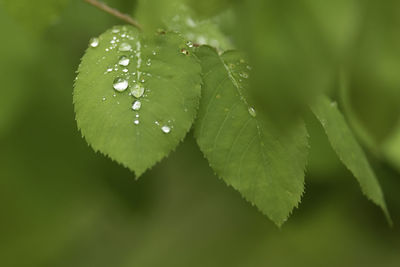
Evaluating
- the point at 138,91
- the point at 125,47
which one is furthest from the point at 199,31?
the point at 138,91

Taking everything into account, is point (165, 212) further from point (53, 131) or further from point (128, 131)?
point (128, 131)

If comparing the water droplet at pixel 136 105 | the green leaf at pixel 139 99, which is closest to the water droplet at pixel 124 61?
the green leaf at pixel 139 99

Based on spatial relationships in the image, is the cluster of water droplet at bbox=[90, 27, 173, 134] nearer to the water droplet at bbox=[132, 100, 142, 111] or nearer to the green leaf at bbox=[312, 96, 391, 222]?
the water droplet at bbox=[132, 100, 142, 111]

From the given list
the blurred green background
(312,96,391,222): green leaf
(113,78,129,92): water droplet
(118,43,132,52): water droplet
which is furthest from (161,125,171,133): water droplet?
the blurred green background

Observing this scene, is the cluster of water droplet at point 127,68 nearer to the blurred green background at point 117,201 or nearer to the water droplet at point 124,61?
the water droplet at point 124,61

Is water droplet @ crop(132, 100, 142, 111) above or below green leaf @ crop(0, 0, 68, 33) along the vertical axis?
below

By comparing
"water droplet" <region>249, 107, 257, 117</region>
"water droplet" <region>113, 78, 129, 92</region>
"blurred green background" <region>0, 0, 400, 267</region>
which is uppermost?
"water droplet" <region>113, 78, 129, 92</region>
